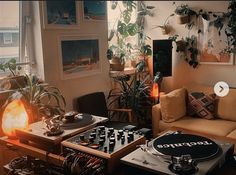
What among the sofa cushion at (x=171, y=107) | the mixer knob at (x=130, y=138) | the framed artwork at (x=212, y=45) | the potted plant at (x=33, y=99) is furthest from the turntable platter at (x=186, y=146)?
the framed artwork at (x=212, y=45)

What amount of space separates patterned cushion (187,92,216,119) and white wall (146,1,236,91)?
14.8 inches

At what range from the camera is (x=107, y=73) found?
3357mm

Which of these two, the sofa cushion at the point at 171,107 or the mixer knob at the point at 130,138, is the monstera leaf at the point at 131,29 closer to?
the sofa cushion at the point at 171,107

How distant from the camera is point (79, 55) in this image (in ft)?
9.79

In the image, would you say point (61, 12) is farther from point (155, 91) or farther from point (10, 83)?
point (155, 91)

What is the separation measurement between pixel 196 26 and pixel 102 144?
264cm

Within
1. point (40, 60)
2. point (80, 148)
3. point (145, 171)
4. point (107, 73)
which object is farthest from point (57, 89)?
point (145, 171)

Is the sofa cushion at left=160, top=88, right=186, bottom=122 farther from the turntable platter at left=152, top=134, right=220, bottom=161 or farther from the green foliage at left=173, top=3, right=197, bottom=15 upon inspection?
the turntable platter at left=152, top=134, right=220, bottom=161

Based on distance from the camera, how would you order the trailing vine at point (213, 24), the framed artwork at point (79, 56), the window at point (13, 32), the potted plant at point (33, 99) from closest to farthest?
1. the potted plant at point (33, 99)
2. the window at point (13, 32)
3. the framed artwork at point (79, 56)
4. the trailing vine at point (213, 24)

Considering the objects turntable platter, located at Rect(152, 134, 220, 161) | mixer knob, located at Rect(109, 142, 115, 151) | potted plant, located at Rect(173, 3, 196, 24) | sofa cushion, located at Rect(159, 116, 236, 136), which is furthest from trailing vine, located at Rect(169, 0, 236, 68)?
mixer knob, located at Rect(109, 142, 115, 151)

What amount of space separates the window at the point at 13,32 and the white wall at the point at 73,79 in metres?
0.18

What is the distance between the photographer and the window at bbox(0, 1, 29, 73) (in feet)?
7.86

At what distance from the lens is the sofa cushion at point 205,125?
283 centimetres

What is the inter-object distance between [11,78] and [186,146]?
1.71m
